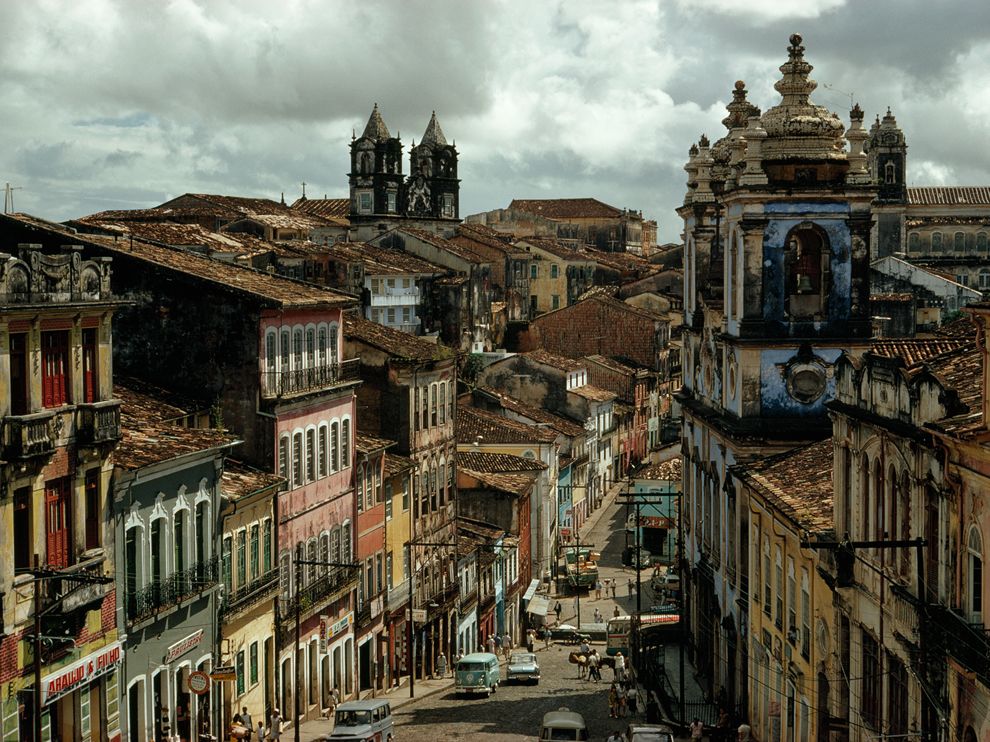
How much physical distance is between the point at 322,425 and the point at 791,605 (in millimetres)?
18467

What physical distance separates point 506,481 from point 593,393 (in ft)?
103

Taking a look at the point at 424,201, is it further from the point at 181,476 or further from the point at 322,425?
the point at 181,476

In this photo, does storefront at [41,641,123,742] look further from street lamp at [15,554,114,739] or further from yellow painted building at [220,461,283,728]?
yellow painted building at [220,461,283,728]

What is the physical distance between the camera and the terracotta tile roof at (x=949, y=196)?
5295 inches

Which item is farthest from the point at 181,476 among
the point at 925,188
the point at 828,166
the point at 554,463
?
the point at 925,188

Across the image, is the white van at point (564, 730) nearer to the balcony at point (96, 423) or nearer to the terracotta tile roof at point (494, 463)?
the balcony at point (96, 423)

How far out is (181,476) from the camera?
1690 inches

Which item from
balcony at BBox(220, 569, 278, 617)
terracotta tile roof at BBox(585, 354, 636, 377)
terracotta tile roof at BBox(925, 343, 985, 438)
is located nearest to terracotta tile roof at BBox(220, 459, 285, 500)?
balcony at BBox(220, 569, 278, 617)

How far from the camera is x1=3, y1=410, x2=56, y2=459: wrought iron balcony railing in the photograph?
34.6 meters

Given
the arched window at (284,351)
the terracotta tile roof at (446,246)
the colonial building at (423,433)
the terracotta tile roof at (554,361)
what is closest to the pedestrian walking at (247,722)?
the arched window at (284,351)

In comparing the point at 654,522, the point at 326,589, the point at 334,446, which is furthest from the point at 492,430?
the point at 326,589

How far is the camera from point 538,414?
99.7 metres

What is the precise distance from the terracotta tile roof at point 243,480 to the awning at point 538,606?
34.8m

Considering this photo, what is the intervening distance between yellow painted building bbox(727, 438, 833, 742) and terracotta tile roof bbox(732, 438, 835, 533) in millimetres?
36
